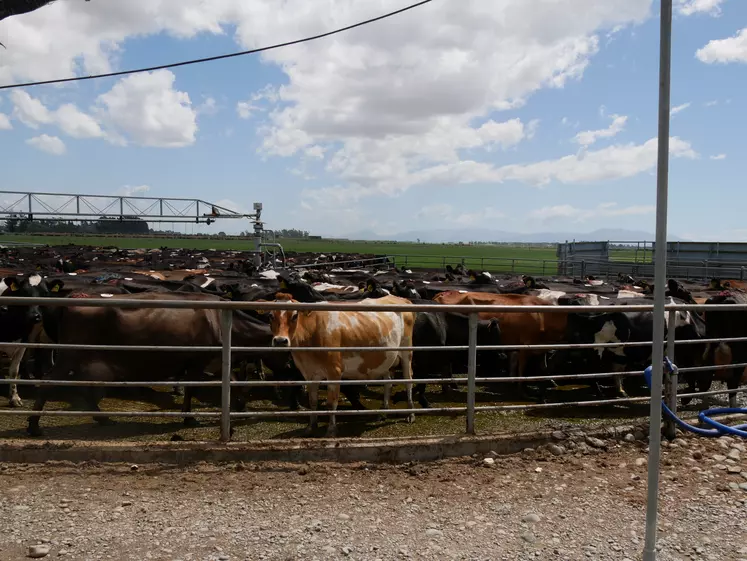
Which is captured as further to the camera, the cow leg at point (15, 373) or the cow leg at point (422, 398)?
the cow leg at point (422, 398)

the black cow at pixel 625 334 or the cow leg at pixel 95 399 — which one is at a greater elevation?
the black cow at pixel 625 334

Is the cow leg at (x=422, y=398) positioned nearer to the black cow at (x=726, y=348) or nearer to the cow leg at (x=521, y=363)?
the cow leg at (x=521, y=363)

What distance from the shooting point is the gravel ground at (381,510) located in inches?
135

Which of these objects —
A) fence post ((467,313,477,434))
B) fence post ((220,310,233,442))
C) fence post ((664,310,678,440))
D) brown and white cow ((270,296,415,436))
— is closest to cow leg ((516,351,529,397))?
brown and white cow ((270,296,415,436))

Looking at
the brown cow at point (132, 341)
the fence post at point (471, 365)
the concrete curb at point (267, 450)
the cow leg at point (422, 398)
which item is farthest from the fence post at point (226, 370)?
the cow leg at point (422, 398)

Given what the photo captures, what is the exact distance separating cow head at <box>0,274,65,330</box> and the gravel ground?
3849mm

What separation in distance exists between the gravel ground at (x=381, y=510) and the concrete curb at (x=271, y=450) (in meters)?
0.12

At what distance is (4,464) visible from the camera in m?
4.56

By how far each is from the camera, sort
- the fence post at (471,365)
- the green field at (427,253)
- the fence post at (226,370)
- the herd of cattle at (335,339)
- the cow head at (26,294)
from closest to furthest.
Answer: the fence post at (226,370) < the fence post at (471,365) < the herd of cattle at (335,339) < the cow head at (26,294) < the green field at (427,253)

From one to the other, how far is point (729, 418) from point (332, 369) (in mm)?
4135

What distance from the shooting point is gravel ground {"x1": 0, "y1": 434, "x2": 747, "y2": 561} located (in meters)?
3.43

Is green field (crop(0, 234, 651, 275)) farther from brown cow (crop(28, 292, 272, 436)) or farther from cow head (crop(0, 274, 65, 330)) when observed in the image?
brown cow (crop(28, 292, 272, 436))

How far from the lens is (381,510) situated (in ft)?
13.0

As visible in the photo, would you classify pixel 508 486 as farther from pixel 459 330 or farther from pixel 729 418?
pixel 459 330
